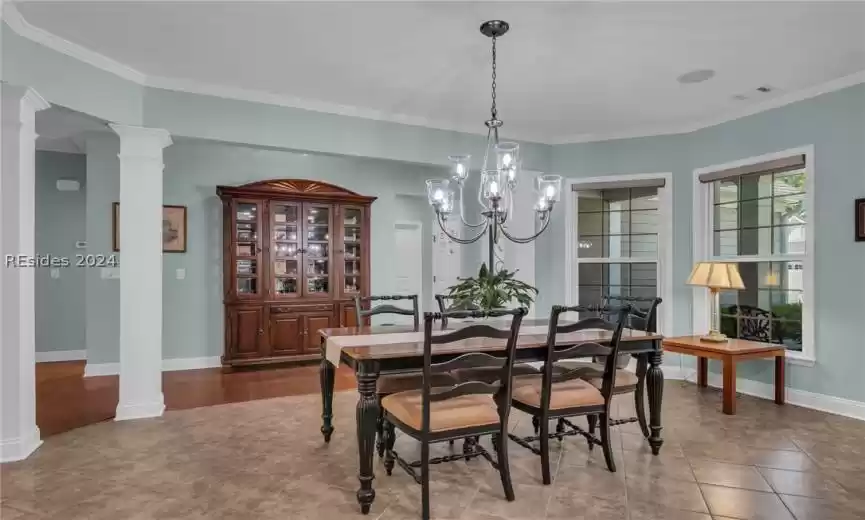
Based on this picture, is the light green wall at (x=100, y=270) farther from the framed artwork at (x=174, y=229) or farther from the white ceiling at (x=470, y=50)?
the white ceiling at (x=470, y=50)

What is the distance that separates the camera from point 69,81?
10.8 feet

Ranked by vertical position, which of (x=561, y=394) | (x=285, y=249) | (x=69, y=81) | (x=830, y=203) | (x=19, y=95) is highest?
(x=69, y=81)

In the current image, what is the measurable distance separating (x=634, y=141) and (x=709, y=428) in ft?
9.34

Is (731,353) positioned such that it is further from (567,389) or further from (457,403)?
(457,403)

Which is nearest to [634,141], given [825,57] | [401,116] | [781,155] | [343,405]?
[781,155]

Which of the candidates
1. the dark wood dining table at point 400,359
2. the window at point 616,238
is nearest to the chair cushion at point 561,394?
the dark wood dining table at point 400,359

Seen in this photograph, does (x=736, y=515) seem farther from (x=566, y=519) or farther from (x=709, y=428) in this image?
(x=709, y=428)

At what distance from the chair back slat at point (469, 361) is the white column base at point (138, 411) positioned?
2469 mm

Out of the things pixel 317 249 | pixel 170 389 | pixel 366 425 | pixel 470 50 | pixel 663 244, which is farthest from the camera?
pixel 317 249

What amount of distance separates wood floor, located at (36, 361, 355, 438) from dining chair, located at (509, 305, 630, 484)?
96.7 inches

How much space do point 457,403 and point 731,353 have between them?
8.18 feet

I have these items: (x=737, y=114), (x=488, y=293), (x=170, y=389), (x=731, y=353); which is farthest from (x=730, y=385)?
(x=170, y=389)

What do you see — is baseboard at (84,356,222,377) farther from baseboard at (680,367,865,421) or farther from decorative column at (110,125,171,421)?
baseboard at (680,367,865,421)

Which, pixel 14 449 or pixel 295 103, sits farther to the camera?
pixel 295 103
